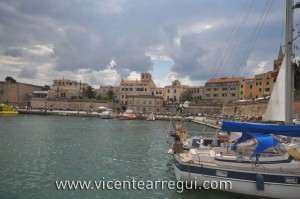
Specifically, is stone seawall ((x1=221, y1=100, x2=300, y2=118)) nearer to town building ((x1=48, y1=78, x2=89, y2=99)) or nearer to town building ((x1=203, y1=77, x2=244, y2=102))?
town building ((x1=203, y1=77, x2=244, y2=102))

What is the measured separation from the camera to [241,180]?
563 inches

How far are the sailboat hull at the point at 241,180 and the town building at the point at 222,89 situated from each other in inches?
4074

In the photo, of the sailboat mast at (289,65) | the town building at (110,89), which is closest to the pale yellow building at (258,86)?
the town building at (110,89)

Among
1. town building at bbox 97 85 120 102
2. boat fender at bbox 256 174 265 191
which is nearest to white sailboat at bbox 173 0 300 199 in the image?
boat fender at bbox 256 174 265 191

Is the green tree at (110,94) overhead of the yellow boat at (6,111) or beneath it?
overhead

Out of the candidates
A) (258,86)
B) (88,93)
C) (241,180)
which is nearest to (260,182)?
(241,180)

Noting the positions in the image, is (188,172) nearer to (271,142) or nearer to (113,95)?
(271,142)

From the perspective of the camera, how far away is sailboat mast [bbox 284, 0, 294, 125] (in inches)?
650

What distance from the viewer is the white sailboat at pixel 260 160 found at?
Answer: 1377 cm

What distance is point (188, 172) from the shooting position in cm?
1559

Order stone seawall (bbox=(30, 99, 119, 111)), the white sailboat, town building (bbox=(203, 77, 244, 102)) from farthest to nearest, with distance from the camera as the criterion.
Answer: stone seawall (bbox=(30, 99, 119, 111))
town building (bbox=(203, 77, 244, 102))
the white sailboat

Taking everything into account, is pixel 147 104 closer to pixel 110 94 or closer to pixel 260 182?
pixel 110 94

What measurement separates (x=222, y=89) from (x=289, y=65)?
110800 mm

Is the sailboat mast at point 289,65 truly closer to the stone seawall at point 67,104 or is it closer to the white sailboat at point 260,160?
the white sailboat at point 260,160
